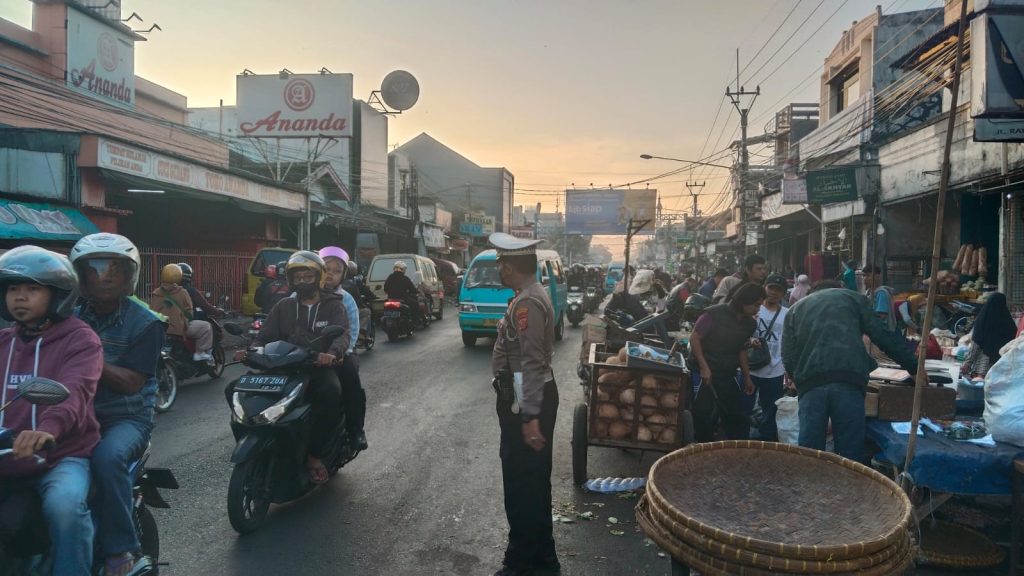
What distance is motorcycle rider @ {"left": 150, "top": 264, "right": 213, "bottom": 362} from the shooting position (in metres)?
8.70

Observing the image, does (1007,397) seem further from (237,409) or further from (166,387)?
(166,387)

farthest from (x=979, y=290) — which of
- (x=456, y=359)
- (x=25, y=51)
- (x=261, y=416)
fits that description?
(x=25, y=51)

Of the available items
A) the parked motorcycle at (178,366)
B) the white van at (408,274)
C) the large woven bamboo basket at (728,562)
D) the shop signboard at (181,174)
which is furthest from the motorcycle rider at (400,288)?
the large woven bamboo basket at (728,562)

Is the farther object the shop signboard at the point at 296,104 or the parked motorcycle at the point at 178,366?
the shop signboard at the point at 296,104

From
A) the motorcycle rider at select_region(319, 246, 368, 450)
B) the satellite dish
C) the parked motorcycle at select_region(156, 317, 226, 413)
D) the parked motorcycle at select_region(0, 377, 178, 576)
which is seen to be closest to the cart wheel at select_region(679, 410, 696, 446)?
the motorcycle rider at select_region(319, 246, 368, 450)

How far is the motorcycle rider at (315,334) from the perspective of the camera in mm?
4770

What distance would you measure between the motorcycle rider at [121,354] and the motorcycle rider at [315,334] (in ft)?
4.87

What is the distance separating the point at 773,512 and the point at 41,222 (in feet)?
51.4

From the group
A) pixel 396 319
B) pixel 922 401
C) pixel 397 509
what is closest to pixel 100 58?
pixel 396 319

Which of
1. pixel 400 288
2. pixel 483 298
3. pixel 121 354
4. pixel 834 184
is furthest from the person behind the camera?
pixel 834 184

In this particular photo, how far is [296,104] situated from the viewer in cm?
2900

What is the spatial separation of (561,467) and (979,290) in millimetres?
10109

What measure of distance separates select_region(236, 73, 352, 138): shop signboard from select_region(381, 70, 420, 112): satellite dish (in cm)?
964

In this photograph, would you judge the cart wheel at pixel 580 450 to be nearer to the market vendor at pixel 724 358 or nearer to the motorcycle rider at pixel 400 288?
the market vendor at pixel 724 358
